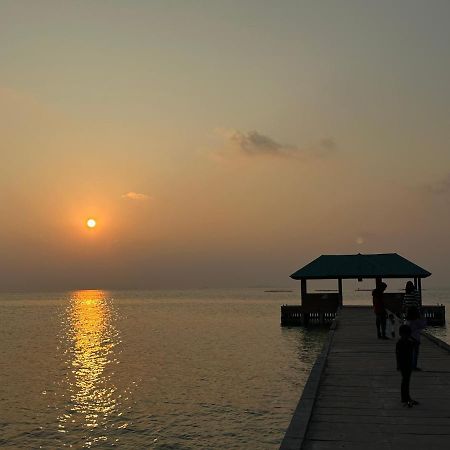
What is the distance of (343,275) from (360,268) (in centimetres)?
162

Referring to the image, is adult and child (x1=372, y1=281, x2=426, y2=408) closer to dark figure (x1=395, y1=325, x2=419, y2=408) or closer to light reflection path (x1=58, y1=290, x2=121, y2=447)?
dark figure (x1=395, y1=325, x2=419, y2=408)

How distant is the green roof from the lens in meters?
40.5

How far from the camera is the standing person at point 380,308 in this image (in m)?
19.0

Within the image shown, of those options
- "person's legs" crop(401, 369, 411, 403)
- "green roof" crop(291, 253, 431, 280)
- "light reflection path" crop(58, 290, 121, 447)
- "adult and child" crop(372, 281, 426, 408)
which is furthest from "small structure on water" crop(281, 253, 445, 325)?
"person's legs" crop(401, 369, 411, 403)

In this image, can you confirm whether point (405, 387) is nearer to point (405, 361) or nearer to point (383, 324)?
point (405, 361)

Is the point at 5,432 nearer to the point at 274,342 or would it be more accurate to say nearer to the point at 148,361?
the point at 148,361

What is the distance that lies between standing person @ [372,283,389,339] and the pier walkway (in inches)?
116

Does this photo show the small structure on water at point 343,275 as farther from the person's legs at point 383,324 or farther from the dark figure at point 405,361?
the dark figure at point 405,361

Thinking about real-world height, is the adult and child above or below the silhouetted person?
above

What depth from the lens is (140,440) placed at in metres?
14.6

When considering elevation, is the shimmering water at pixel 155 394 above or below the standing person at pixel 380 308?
below

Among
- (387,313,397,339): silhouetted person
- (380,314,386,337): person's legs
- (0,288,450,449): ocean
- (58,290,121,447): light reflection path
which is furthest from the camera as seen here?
(387,313,397,339): silhouetted person

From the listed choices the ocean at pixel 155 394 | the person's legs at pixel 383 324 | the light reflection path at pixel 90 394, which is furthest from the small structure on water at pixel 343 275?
the person's legs at pixel 383 324

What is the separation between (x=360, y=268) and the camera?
136 ft
